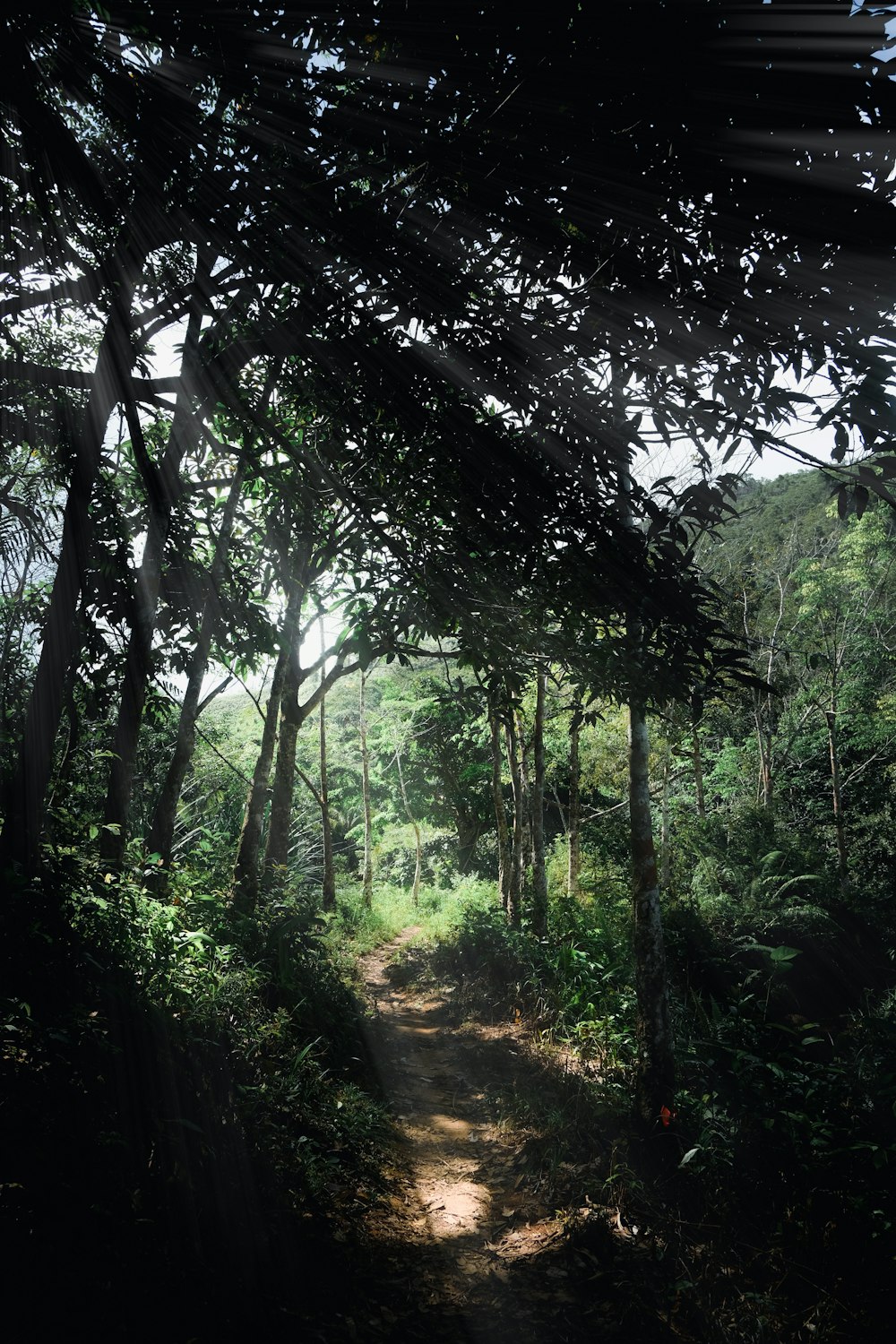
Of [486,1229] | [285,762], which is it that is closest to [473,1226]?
[486,1229]

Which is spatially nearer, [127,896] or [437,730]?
[127,896]

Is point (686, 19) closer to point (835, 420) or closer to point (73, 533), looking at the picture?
point (835, 420)

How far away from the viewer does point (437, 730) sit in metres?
22.1

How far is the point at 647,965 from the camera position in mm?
6957

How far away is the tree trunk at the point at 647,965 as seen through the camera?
658 cm

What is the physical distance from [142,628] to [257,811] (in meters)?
5.76

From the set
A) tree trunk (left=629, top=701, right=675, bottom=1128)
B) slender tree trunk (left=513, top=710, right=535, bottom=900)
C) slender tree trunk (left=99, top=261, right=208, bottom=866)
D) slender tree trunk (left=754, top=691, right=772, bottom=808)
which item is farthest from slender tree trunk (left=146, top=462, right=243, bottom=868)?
slender tree trunk (left=754, top=691, right=772, bottom=808)

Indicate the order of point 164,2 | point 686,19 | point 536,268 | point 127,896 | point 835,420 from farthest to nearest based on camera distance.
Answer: point 127,896 → point 536,268 → point 164,2 → point 835,420 → point 686,19

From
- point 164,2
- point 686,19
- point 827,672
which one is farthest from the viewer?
point 827,672

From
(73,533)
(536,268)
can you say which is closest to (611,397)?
(536,268)

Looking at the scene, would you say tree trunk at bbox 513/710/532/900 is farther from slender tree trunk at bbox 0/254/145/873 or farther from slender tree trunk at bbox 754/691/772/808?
slender tree trunk at bbox 0/254/145/873

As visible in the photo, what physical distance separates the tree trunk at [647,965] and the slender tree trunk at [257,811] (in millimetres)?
5160

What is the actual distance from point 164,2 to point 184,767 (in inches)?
287

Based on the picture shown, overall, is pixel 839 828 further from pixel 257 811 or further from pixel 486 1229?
pixel 486 1229
